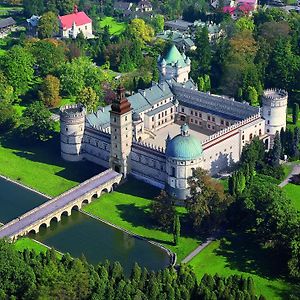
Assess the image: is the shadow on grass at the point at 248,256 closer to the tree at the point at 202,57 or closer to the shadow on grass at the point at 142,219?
the shadow on grass at the point at 142,219

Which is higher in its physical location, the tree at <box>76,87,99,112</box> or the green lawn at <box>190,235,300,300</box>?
the tree at <box>76,87,99,112</box>

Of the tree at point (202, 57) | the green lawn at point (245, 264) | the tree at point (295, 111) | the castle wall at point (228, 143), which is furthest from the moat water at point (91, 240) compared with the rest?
the tree at point (202, 57)

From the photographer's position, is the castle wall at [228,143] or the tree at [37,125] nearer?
the castle wall at [228,143]

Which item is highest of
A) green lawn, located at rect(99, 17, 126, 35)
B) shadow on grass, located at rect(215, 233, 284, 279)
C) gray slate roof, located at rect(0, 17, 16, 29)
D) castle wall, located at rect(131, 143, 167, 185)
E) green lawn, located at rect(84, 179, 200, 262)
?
gray slate roof, located at rect(0, 17, 16, 29)

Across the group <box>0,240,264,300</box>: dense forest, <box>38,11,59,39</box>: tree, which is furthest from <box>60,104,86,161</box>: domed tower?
<box>38,11,59,39</box>: tree

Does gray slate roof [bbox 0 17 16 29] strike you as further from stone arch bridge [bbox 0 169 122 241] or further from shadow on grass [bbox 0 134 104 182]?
stone arch bridge [bbox 0 169 122 241]

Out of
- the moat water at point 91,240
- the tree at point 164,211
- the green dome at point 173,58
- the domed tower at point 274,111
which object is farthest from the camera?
the green dome at point 173,58

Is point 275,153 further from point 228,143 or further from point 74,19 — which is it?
point 74,19
